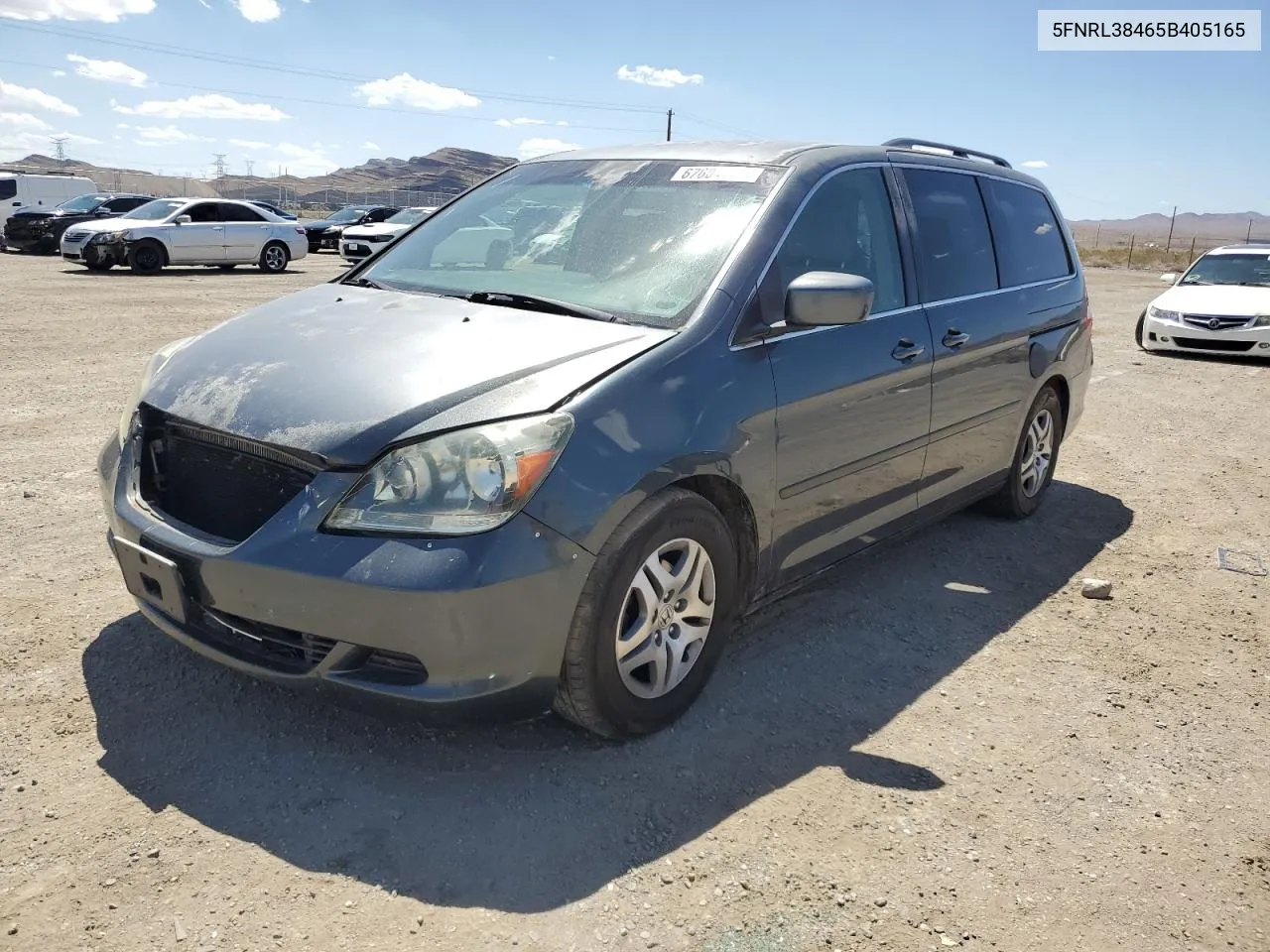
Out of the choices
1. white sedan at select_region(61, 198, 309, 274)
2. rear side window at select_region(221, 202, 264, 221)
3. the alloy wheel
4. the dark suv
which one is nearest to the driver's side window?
the alloy wheel

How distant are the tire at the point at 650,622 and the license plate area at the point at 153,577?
1.12 meters

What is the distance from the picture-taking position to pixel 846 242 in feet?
13.0

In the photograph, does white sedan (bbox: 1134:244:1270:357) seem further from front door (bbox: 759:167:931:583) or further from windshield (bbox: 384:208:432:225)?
windshield (bbox: 384:208:432:225)

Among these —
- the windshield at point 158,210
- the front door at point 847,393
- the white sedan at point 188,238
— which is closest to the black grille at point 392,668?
the front door at point 847,393

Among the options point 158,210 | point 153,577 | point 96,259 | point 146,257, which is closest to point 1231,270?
point 153,577

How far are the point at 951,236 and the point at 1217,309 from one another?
9845mm

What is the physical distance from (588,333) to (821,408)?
94 centimetres

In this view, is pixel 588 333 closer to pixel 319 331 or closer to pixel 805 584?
pixel 319 331

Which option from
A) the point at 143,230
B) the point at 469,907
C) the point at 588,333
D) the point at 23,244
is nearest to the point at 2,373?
the point at 588,333

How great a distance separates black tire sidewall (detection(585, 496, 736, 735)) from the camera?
289cm

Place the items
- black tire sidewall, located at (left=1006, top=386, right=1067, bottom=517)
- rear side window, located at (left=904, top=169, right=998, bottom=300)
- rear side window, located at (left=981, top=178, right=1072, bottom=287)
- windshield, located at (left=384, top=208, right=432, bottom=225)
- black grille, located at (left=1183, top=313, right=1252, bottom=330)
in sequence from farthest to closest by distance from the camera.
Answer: windshield, located at (left=384, top=208, right=432, bottom=225) < black grille, located at (left=1183, top=313, right=1252, bottom=330) < black tire sidewall, located at (left=1006, top=386, right=1067, bottom=517) < rear side window, located at (left=981, top=178, right=1072, bottom=287) < rear side window, located at (left=904, top=169, right=998, bottom=300)

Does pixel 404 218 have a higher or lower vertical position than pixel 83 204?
lower

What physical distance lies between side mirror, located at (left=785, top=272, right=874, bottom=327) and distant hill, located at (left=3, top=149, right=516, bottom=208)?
4450mm

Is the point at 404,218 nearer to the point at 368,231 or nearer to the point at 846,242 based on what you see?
the point at 368,231
